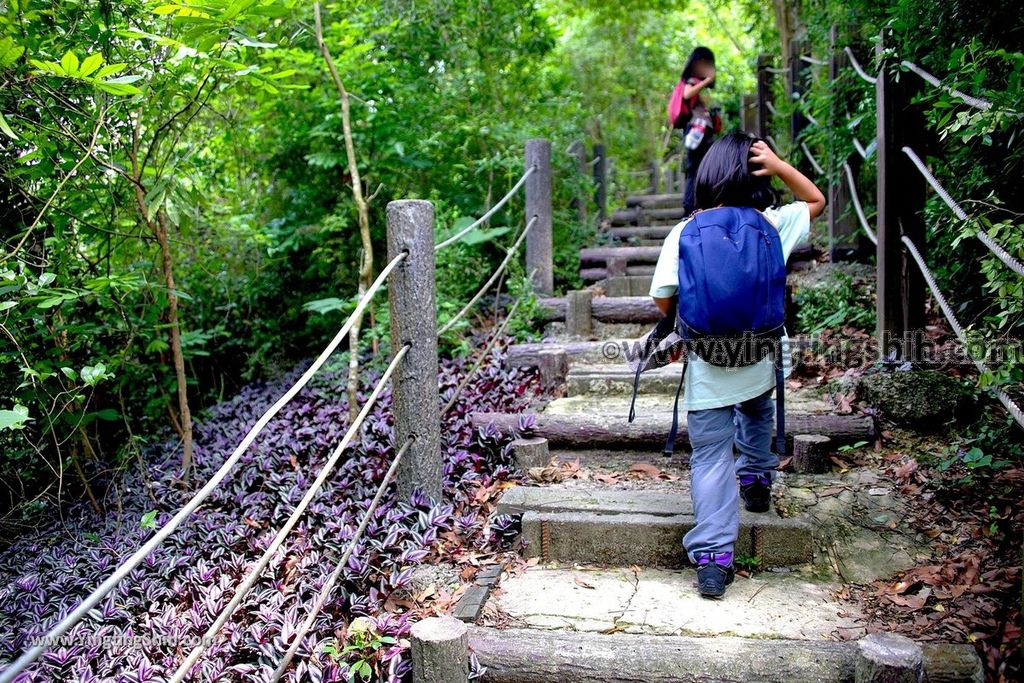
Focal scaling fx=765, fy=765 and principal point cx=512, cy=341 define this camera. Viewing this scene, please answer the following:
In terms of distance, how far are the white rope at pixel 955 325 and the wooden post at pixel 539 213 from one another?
9.11ft

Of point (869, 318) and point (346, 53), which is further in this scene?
point (346, 53)

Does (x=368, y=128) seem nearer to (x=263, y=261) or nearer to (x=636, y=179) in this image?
(x=263, y=261)

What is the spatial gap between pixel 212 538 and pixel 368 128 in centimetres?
330

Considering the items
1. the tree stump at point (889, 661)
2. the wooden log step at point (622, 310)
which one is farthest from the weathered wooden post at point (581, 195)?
the tree stump at point (889, 661)

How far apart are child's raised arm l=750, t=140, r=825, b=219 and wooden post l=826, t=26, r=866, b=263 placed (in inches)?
97.4

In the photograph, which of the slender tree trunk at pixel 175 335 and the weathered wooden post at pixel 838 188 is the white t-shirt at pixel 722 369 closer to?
the slender tree trunk at pixel 175 335

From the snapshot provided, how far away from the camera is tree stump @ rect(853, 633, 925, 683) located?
1974 mm

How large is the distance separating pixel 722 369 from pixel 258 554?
2.25 meters

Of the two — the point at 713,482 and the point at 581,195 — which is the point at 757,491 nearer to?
the point at 713,482

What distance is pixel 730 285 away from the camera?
2588 millimetres

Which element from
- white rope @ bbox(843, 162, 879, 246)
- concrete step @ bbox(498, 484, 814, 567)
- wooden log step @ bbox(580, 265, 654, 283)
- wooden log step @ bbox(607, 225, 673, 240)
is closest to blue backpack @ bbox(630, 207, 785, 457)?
concrete step @ bbox(498, 484, 814, 567)

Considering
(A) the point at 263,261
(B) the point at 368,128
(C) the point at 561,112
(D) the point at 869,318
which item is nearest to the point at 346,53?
(B) the point at 368,128

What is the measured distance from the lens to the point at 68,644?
2988mm

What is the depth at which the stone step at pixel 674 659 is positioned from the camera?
7.18 ft
